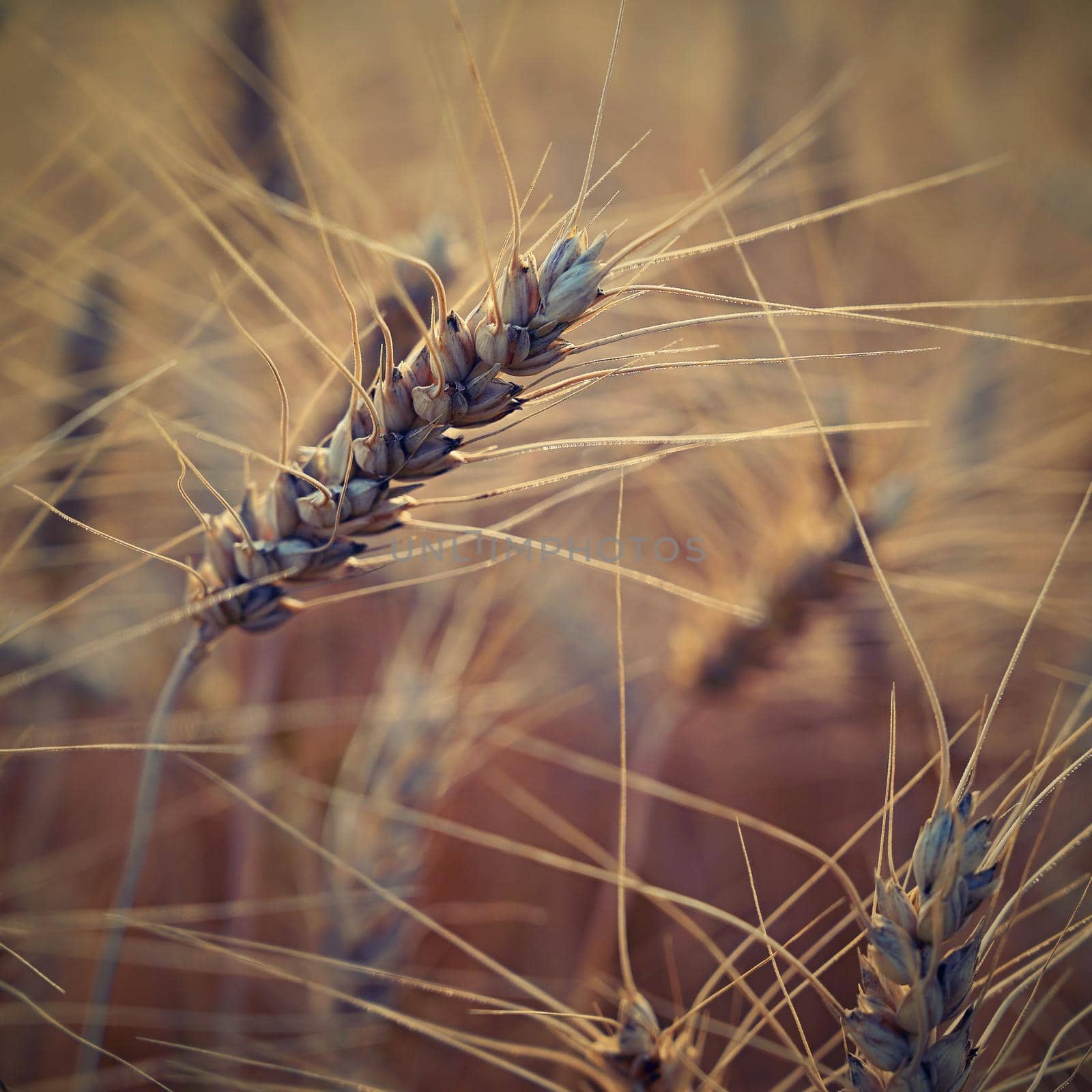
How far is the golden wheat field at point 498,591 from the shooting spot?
1.43 feet

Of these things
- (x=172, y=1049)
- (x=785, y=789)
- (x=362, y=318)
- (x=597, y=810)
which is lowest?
(x=785, y=789)

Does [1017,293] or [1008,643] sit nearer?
[1008,643]

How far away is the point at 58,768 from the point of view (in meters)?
0.77

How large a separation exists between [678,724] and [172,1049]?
2.61 feet

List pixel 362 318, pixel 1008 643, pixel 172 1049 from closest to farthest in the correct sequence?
1. pixel 362 318
2. pixel 172 1049
3. pixel 1008 643

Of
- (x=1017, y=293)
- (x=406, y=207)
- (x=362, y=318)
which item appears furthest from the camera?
(x=1017, y=293)

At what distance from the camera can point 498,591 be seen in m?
0.99

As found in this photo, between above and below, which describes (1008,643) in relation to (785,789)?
above

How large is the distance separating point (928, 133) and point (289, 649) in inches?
71.7

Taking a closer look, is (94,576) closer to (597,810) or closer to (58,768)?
(58,768)

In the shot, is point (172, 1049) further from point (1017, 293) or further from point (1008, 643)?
point (1017, 293)

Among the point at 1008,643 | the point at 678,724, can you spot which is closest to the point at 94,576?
the point at 678,724

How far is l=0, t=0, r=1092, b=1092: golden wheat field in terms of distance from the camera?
436mm

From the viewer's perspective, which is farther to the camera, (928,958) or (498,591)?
(498,591)
